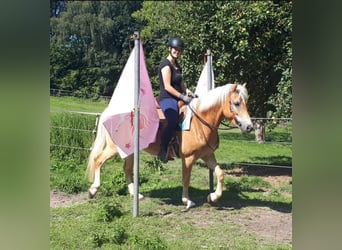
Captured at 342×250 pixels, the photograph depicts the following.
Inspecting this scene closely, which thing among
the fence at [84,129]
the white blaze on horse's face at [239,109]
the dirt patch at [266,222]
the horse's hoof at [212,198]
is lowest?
the dirt patch at [266,222]

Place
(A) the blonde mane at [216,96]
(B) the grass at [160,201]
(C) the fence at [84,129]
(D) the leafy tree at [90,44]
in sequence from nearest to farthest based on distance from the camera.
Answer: (B) the grass at [160,201]
(A) the blonde mane at [216,96]
(C) the fence at [84,129]
(D) the leafy tree at [90,44]

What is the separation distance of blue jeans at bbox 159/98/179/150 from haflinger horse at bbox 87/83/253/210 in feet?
0.16

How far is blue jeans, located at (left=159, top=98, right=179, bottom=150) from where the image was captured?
10.4ft

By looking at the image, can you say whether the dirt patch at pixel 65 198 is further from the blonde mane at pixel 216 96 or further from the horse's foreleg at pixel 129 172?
the blonde mane at pixel 216 96

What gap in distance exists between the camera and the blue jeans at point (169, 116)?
316 centimetres

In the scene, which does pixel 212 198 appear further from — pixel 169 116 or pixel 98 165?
pixel 98 165

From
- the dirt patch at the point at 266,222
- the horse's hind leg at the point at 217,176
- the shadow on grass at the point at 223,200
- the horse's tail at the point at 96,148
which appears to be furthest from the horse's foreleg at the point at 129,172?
the dirt patch at the point at 266,222

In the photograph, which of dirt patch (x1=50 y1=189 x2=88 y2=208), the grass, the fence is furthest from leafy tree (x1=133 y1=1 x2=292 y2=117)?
dirt patch (x1=50 y1=189 x2=88 y2=208)

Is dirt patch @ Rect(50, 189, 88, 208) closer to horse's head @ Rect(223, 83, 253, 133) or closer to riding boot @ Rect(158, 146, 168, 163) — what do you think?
riding boot @ Rect(158, 146, 168, 163)

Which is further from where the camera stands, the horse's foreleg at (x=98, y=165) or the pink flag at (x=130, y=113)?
the horse's foreleg at (x=98, y=165)

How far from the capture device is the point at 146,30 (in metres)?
3.86

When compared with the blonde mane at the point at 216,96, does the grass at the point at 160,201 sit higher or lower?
lower

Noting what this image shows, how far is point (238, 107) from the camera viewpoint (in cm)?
307
